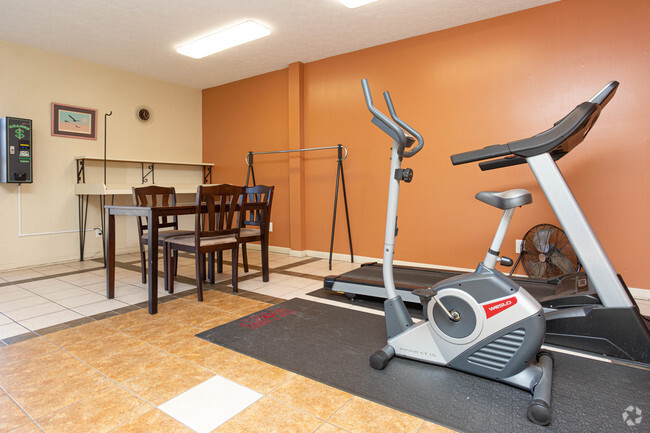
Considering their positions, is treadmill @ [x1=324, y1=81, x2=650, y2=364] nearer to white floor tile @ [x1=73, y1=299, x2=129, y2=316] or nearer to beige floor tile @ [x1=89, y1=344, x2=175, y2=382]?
beige floor tile @ [x1=89, y1=344, x2=175, y2=382]

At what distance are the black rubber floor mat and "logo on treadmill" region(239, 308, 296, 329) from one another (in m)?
0.03

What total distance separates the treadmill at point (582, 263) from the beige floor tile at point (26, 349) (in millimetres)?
2332

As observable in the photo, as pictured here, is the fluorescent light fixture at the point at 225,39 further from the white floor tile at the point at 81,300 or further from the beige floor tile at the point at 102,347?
the beige floor tile at the point at 102,347

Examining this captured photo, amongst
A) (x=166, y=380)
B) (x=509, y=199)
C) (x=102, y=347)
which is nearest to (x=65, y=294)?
(x=102, y=347)

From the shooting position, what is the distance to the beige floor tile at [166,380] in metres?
1.49

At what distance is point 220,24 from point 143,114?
223 cm

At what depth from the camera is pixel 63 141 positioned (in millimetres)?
4270

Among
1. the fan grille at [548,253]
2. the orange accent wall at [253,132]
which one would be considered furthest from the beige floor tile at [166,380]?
the orange accent wall at [253,132]

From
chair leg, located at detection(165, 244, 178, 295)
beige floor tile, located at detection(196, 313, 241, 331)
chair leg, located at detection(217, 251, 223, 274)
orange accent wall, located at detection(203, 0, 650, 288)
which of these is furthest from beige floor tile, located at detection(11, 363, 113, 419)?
orange accent wall, located at detection(203, 0, 650, 288)

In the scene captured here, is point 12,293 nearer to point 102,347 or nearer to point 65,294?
point 65,294

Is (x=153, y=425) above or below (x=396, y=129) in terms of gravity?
below

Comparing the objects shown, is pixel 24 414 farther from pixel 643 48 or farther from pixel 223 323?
pixel 643 48

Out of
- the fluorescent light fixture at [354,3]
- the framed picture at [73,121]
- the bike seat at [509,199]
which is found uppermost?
the fluorescent light fixture at [354,3]

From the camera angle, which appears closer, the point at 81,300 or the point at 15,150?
the point at 81,300
